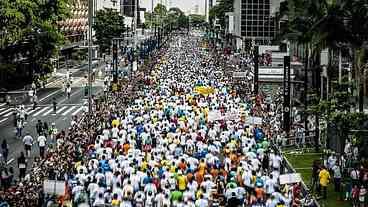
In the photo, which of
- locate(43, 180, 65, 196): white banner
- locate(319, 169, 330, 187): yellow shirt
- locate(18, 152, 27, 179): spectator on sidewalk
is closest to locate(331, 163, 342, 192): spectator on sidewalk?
locate(319, 169, 330, 187): yellow shirt

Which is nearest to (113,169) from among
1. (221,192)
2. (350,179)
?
(221,192)

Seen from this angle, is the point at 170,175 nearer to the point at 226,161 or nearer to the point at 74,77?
the point at 226,161

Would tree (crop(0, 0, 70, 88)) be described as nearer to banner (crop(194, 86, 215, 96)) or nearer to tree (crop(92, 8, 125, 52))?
Answer: banner (crop(194, 86, 215, 96))

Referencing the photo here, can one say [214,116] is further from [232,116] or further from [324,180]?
[324,180]

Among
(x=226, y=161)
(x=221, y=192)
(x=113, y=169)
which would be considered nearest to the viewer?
(x=221, y=192)

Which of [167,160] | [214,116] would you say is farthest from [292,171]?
[214,116]

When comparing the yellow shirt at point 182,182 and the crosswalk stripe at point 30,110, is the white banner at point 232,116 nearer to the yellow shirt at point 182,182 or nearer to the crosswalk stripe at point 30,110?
the yellow shirt at point 182,182
